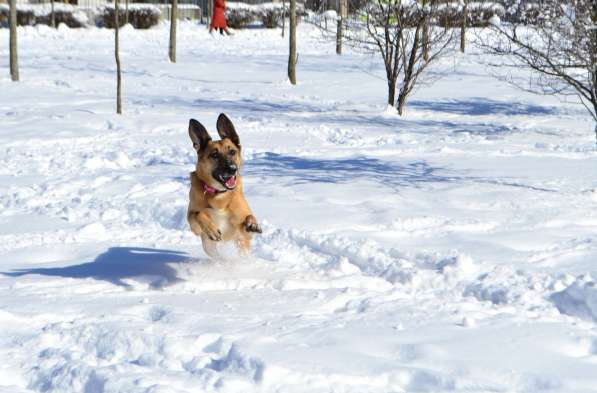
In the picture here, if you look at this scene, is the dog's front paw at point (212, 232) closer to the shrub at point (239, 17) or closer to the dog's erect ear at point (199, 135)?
the dog's erect ear at point (199, 135)

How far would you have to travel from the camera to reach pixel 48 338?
4.85 m

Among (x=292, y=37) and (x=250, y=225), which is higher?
(x=292, y=37)

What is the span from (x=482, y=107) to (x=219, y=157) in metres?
13.0

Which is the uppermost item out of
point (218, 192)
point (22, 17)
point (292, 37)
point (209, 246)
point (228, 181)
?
point (22, 17)

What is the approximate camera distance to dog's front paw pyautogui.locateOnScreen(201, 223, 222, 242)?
20.1 ft

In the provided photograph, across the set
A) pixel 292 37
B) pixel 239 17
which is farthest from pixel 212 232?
pixel 239 17

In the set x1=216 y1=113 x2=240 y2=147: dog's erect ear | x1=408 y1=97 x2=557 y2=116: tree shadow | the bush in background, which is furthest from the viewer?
the bush in background

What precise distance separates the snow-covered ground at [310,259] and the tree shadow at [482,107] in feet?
3.02

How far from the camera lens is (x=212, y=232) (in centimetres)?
613

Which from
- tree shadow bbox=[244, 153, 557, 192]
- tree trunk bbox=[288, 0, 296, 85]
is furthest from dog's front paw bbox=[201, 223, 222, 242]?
tree trunk bbox=[288, 0, 296, 85]

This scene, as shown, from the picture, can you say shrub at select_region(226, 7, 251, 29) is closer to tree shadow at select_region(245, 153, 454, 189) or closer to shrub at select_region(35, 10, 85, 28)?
shrub at select_region(35, 10, 85, 28)

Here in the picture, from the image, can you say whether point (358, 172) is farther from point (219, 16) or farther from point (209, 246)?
point (219, 16)

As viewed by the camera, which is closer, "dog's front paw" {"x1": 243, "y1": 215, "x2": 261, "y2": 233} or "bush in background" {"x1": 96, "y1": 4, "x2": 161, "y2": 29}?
"dog's front paw" {"x1": 243, "y1": 215, "x2": 261, "y2": 233}

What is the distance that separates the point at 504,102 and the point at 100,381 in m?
16.3
